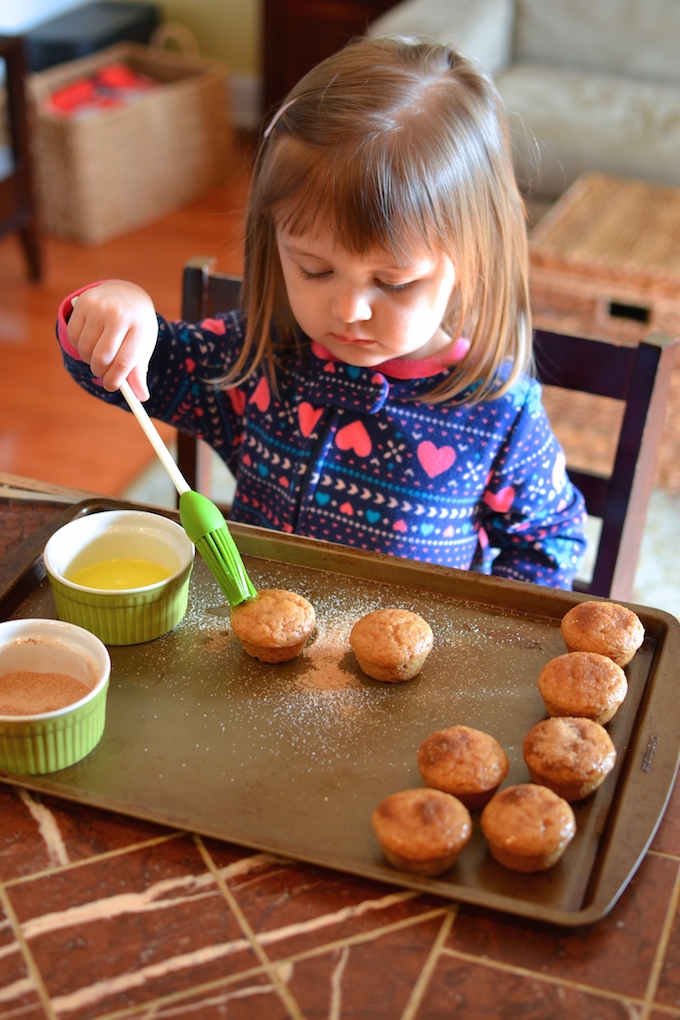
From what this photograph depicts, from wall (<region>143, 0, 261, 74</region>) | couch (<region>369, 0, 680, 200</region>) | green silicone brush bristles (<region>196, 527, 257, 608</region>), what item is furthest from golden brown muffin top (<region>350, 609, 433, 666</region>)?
wall (<region>143, 0, 261, 74</region>)

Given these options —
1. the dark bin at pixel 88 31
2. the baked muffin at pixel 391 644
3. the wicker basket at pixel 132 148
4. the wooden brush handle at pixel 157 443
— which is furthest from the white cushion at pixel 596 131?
the baked muffin at pixel 391 644

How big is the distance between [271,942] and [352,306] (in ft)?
1.84

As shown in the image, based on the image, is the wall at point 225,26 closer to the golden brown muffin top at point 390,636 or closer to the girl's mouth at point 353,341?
the girl's mouth at point 353,341

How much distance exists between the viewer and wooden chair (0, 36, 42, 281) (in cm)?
283

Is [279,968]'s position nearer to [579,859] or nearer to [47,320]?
[579,859]

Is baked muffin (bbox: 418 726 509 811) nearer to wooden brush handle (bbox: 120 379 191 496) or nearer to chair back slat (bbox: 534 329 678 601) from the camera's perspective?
wooden brush handle (bbox: 120 379 191 496)

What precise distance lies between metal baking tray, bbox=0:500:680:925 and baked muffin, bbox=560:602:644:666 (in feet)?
0.09

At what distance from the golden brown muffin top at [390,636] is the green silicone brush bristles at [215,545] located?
0.10 m

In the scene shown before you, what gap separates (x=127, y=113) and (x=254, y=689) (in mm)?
3017

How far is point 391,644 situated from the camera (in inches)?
31.2

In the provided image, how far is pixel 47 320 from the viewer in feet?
9.88

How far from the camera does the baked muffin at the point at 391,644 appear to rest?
79 cm

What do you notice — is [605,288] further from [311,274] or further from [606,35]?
[606,35]

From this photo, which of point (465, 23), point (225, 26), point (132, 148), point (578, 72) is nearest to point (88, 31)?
point (225, 26)
